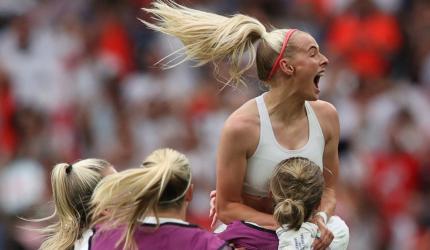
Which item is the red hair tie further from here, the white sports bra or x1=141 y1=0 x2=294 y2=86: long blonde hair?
the white sports bra

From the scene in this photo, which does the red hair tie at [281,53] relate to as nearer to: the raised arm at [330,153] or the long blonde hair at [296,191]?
the raised arm at [330,153]

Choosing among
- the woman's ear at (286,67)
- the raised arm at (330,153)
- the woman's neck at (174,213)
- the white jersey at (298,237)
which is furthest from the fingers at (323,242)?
the woman's ear at (286,67)

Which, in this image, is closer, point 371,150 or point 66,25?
point 371,150

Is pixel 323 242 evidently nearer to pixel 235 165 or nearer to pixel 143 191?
pixel 235 165

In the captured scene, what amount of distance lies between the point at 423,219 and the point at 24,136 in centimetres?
361

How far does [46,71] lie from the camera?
13.2 meters

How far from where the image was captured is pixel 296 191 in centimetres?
609

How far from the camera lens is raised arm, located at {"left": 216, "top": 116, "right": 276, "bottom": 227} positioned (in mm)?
6328

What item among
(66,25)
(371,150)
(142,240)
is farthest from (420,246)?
(142,240)

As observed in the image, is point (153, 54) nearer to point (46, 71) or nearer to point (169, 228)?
point (46, 71)

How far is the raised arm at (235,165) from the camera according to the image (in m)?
6.33

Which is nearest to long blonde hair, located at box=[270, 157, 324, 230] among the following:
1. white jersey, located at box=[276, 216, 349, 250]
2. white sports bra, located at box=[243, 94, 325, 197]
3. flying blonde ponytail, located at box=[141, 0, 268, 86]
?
white jersey, located at box=[276, 216, 349, 250]

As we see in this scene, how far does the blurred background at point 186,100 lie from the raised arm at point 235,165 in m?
4.07

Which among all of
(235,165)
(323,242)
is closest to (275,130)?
(235,165)
